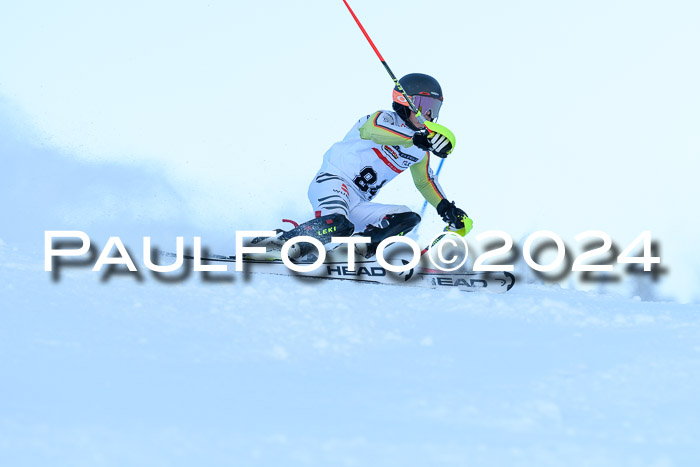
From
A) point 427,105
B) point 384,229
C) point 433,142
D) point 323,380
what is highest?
point 427,105

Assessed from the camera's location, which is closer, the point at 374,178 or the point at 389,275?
the point at 389,275

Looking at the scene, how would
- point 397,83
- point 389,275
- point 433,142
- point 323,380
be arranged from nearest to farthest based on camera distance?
point 323,380 < point 433,142 < point 397,83 < point 389,275

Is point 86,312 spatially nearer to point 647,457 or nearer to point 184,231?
point 647,457

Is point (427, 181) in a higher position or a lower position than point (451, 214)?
higher

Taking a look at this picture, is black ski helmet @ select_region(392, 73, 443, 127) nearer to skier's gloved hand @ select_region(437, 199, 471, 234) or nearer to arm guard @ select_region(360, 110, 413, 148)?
arm guard @ select_region(360, 110, 413, 148)

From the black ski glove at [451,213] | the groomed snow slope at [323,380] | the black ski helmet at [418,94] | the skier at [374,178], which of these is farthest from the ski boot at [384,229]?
the groomed snow slope at [323,380]

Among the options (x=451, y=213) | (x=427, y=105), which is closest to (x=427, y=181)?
(x=451, y=213)

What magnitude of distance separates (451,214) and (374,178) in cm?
75

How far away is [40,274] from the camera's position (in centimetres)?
511

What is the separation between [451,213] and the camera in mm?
6879

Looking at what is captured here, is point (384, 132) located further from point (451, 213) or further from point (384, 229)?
point (451, 213)

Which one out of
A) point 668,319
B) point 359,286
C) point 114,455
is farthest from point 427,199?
point 114,455

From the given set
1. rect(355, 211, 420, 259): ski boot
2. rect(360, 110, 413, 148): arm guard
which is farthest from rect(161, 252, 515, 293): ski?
rect(360, 110, 413, 148): arm guard

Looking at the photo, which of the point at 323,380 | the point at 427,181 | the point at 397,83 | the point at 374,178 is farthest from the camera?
the point at 427,181
